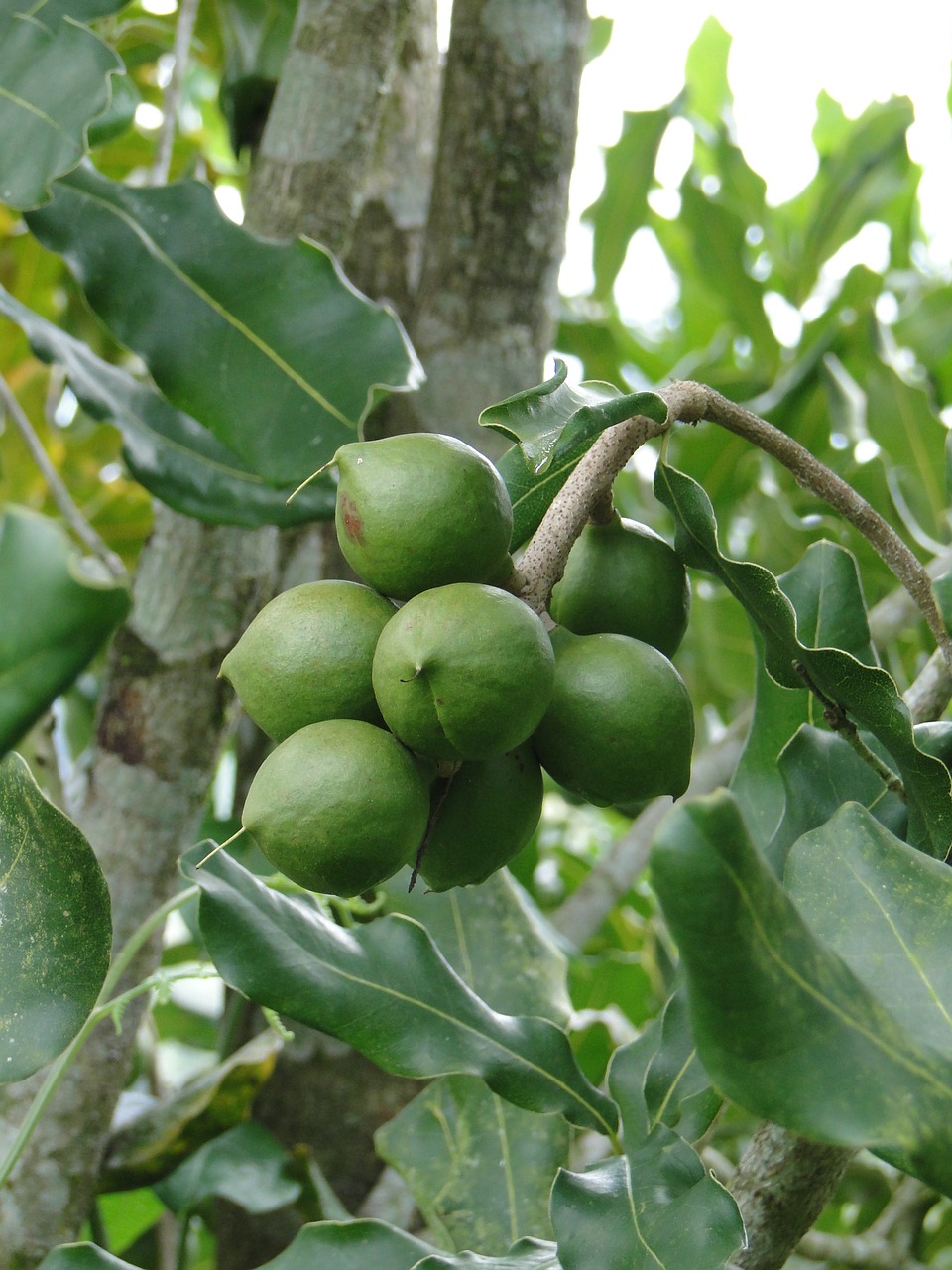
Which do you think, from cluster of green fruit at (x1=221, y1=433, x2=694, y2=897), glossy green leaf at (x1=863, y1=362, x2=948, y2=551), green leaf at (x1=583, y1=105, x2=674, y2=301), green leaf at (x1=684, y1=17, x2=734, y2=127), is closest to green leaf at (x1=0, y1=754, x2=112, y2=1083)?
cluster of green fruit at (x1=221, y1=433, x2=694, y2=897)

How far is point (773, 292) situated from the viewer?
2182 mm

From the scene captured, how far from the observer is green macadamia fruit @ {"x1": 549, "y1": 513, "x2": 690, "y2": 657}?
0.65 metres

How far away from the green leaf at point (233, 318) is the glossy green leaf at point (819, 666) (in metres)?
0.35

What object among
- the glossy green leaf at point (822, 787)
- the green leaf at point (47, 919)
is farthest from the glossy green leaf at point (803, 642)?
the green leaf at point (47, 919)

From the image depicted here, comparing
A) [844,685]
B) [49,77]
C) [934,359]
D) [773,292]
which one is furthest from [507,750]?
[773,292]

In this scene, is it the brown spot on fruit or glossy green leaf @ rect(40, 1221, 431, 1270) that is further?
glossy green leaf @ rect(40, 1221, 431, 1270)

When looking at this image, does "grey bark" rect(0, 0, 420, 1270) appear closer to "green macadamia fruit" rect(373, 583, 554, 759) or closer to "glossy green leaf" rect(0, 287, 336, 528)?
"glossy green leaf" rect(0, 287, 336, 528)

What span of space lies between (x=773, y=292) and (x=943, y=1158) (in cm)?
193

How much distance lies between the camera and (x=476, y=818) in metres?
0.58

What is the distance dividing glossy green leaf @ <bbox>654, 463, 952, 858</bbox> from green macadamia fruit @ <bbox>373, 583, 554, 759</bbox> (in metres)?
0.14

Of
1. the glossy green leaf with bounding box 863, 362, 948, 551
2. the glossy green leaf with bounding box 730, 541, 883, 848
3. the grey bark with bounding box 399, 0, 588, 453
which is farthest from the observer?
the glossy green leaf with bounding box 863, 362, 948, 551

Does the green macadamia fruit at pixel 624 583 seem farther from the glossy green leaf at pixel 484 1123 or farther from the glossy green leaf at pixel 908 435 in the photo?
the glossy green leaf at pixel 908 435

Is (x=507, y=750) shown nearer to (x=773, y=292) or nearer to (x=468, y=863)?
(x=468, y=863)

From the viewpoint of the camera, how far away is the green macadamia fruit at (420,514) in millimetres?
567
